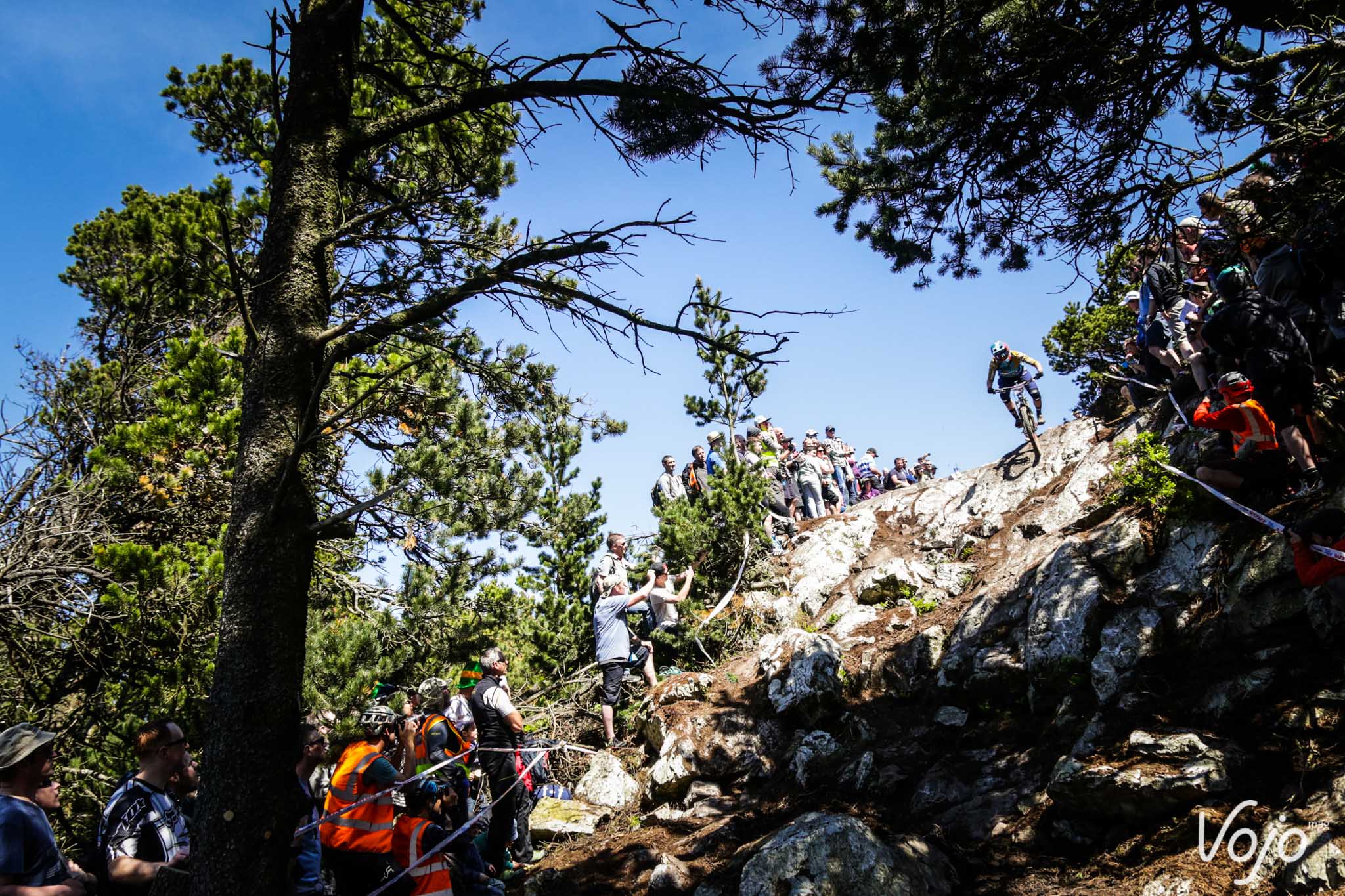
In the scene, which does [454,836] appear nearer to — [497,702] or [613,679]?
[497,702]

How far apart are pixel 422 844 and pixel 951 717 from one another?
4.93m

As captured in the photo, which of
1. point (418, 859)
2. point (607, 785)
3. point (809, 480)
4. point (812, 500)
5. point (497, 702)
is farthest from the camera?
point (809, 480)

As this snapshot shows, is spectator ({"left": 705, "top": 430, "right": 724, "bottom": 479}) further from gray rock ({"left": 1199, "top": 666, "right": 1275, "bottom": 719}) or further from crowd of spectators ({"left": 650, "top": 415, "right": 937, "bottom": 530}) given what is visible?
gray rock ({"left": 1199, "top": 666, "right": 1275, "bottom": 719})

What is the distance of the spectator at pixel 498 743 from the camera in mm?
6586

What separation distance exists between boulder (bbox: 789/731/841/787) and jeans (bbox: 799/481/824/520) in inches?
315

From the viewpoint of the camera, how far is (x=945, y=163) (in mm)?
5613

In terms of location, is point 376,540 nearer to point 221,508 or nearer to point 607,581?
point 221,508

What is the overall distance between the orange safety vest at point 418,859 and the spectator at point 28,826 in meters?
2.28

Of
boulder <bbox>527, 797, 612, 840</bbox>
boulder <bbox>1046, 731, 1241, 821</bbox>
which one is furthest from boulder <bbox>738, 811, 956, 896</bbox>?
boulder <bbox>527, 797, 612, 840</bbox>

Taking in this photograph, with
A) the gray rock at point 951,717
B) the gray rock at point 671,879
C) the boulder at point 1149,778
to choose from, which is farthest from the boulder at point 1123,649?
the gray rock at point 671,879

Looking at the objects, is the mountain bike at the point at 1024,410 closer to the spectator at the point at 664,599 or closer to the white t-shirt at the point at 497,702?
the spectator at the point at 664,599

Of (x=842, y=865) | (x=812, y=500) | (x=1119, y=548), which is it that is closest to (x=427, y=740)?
(x=842, y=865)

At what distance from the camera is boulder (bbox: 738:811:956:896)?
448 centimetres

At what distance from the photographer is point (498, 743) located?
6.73 meters
